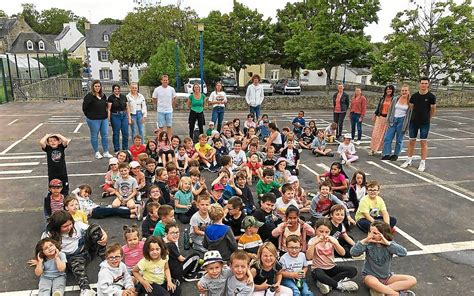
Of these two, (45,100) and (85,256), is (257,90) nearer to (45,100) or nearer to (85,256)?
(85,256)

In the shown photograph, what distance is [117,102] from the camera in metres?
10.3

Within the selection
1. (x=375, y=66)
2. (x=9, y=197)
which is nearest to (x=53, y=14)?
(x=375, y=66)

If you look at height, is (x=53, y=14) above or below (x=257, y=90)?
above

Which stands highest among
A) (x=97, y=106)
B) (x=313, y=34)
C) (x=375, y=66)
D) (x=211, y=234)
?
(x=313, y=34)

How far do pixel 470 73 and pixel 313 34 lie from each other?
9.83 metres

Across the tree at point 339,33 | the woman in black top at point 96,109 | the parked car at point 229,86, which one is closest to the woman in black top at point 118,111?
the woman in black top at point 96,109

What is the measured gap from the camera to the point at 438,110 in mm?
22922

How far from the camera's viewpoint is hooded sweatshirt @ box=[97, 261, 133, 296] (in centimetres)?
435

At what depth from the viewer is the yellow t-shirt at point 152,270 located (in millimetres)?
4551

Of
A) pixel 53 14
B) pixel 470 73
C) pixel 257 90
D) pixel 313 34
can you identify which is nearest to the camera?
pixel 257 90

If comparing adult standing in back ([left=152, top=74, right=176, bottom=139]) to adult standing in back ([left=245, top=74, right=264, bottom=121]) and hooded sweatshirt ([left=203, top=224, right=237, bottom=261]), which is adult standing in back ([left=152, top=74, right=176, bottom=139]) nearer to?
adult standing in back ([left=245, top=74, right=264, bottom=121])

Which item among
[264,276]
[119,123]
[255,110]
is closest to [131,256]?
[264,276]

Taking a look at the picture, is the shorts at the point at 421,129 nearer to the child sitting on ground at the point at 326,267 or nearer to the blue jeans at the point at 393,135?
the blue jeans at the point at 393,135

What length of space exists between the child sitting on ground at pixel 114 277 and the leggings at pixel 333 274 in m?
2.39
